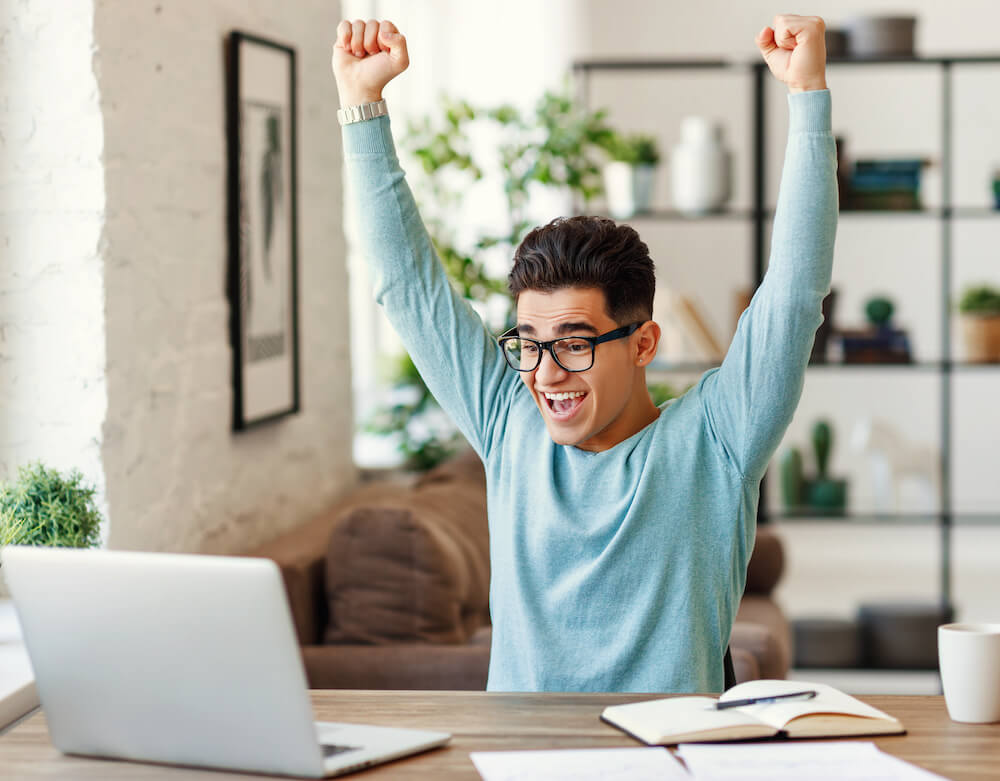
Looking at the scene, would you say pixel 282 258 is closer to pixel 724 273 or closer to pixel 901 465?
pixel 901 465

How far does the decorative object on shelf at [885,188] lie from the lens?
4.41 metres

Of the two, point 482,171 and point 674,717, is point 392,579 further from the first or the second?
point 482,171

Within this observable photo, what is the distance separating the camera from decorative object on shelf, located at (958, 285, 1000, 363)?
14.5 ft

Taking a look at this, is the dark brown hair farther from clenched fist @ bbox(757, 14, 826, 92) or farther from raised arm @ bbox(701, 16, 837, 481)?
clenched fist @ bbox(757, 14, 826, 92)

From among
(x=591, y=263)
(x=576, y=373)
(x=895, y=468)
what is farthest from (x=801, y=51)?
(x=895, y=468)

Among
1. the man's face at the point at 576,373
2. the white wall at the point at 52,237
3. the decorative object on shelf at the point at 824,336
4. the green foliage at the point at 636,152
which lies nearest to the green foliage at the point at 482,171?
the green foliage at the point at 636,152

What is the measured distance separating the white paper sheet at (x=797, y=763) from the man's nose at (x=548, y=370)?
0.53 metres

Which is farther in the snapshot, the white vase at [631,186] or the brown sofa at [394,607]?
the white vase at [631,186]

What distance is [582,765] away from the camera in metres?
1.19

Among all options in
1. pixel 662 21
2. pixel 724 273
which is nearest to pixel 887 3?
pixel 662 21

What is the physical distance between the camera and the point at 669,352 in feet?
14.5

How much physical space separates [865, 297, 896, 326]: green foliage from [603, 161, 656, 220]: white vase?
83 centimetres

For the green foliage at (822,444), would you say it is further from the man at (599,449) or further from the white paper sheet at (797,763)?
the white paper sheet at (797,763)

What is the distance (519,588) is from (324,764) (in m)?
0.51
